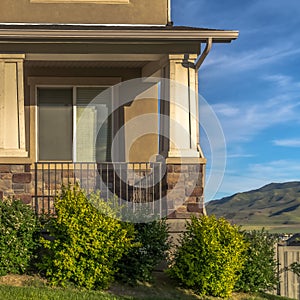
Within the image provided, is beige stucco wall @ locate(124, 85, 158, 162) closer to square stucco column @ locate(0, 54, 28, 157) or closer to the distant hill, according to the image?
square stucco column @ locate(0, 54, 28, 157)

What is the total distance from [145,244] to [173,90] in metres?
3.53

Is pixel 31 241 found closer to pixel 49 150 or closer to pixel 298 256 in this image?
pixel 49 150

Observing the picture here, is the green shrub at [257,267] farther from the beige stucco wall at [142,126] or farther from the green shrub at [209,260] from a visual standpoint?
the beige stucco wall at [142,126]

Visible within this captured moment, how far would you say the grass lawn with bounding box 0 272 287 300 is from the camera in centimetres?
1023

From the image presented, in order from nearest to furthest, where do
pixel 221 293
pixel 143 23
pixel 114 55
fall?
pixel 221 293
pixel 114 55
pixel 143 23

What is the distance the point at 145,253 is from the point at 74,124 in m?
5.46

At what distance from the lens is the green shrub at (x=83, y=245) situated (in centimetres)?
1102

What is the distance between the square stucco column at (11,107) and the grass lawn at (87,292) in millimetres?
2895

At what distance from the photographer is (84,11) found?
15.8 meters

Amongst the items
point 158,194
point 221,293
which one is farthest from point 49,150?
point 221,293

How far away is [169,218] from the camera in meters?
12.6

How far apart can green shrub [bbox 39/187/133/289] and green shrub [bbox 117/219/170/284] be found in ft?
0.71

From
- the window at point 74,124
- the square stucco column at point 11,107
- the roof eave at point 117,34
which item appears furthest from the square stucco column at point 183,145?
the square stucco column at point 11,107

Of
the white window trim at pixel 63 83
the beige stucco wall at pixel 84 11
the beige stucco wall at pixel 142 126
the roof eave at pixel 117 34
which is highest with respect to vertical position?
the beige stucco wall at pixel 84 11
